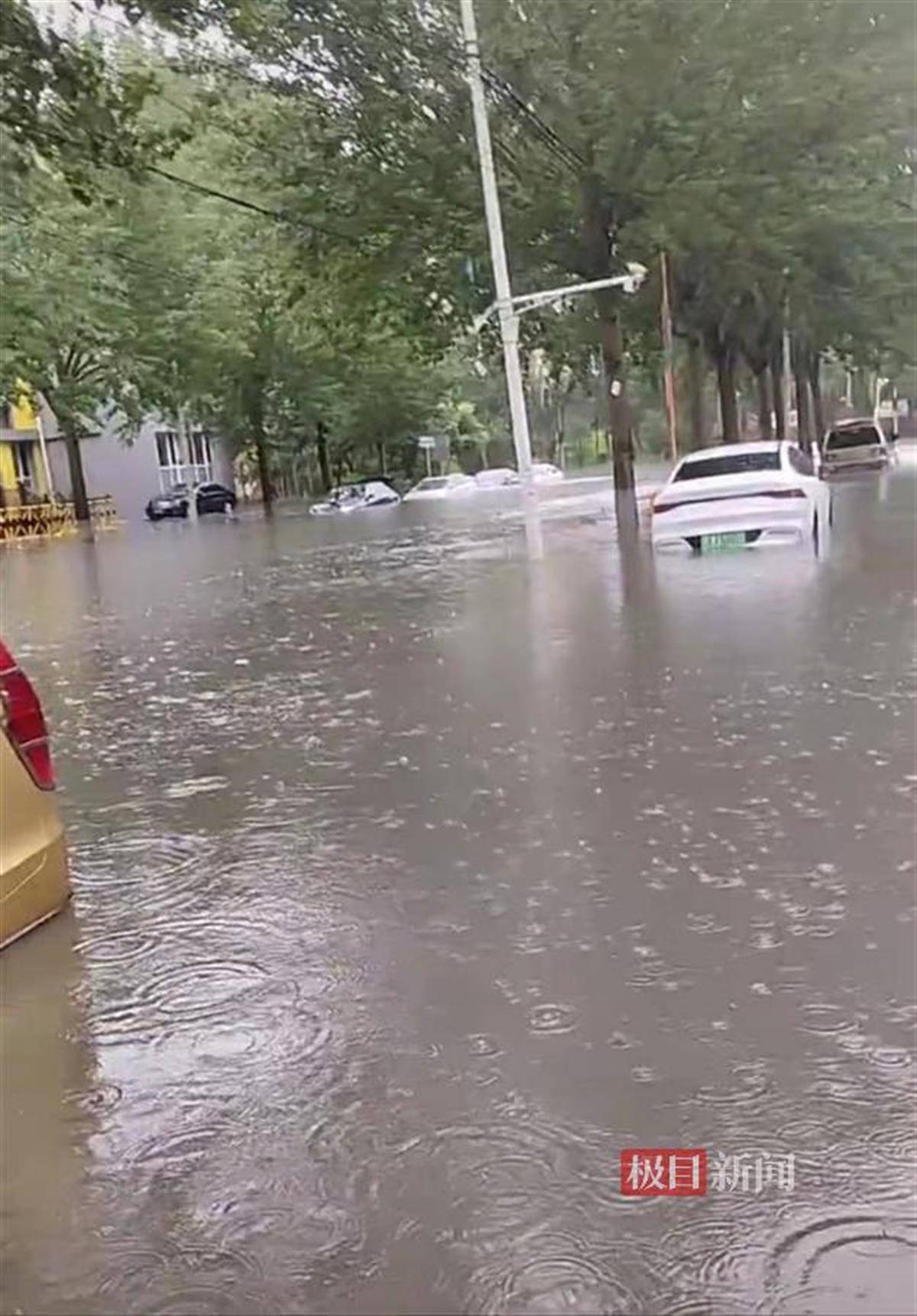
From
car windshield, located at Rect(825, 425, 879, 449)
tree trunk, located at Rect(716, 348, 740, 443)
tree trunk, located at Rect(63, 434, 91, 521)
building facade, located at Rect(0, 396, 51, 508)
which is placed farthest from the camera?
building facade, located at Rect(0, 396, 51, 508)

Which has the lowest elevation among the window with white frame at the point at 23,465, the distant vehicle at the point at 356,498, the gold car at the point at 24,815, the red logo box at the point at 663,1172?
the distant vehicle at the point at 356,498

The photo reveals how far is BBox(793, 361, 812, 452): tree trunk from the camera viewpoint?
177 feet

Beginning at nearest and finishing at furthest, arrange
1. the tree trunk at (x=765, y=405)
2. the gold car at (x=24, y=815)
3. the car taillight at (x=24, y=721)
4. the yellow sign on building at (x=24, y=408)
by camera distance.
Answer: the gold car at (x=24, y=815) → the car taillight at (x=24, y=721) → the yellow sign on building at (x=24, y=408) → the tree trunk at (x=765, y=405)

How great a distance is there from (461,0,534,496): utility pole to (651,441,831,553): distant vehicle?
2910 millimetres

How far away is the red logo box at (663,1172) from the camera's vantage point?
341 centimetres

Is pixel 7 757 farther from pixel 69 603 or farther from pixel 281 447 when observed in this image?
pixel 281 447

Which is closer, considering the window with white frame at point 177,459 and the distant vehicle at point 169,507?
the distant vehicle at point 169,507

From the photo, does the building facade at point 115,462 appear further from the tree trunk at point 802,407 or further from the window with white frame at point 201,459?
the tree trunk at point 802,407

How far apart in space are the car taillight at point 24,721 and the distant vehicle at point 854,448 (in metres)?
41.8

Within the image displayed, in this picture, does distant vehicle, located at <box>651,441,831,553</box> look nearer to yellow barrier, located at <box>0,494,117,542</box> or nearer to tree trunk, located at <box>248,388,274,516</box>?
yellow barrier, located at <box>0,494,117,542</box>

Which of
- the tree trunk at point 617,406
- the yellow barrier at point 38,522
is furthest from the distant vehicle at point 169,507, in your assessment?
the tree trunk at point 617,406

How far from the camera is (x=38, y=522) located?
4941 cm

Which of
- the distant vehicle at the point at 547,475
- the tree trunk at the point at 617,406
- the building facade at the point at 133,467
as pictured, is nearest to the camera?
the tree trunk at the point at 617,406

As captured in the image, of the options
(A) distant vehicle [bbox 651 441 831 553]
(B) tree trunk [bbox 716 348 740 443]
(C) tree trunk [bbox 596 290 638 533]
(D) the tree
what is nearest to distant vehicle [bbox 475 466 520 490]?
(D) the tree
